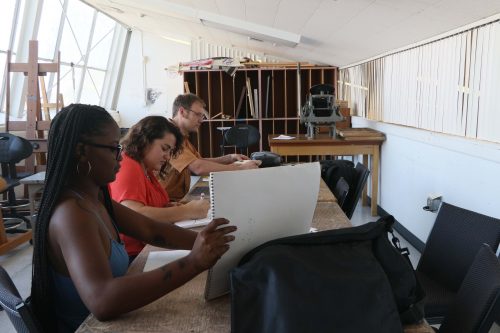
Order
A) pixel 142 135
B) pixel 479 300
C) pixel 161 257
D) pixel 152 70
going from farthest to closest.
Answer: pixel 152 70
pixel 142 135
pixel 161 257
pixel 479 300

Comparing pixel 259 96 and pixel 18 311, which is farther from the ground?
pixel 259 96

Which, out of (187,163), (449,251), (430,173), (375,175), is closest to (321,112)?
(375,175)

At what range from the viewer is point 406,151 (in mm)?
4023

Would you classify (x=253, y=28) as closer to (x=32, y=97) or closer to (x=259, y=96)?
(x=259, y=96)

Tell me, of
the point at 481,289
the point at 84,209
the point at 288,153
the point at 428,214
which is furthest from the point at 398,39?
the point at 84,209

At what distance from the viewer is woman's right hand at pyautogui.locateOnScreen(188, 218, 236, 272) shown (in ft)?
3.47

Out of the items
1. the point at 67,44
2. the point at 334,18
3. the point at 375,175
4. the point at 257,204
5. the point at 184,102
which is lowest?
the point at 375,175

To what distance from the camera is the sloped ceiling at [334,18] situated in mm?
2562

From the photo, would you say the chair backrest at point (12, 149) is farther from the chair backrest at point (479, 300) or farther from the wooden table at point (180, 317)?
the chair backrest at point (479, 300)

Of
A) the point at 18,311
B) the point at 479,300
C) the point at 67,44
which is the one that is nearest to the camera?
the point at 18,311

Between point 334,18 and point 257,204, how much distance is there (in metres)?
2.85

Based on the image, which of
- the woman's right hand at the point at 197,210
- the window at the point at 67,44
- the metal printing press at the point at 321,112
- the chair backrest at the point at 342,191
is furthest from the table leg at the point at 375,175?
the window at the point at 67,44

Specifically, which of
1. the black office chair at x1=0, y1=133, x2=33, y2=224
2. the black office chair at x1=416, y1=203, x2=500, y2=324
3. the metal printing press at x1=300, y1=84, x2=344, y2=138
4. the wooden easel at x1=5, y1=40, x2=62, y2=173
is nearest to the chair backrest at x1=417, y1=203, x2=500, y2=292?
the black office chair at x1=416, y1=203, x2=500, y2=324

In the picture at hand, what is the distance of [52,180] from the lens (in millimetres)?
1217
